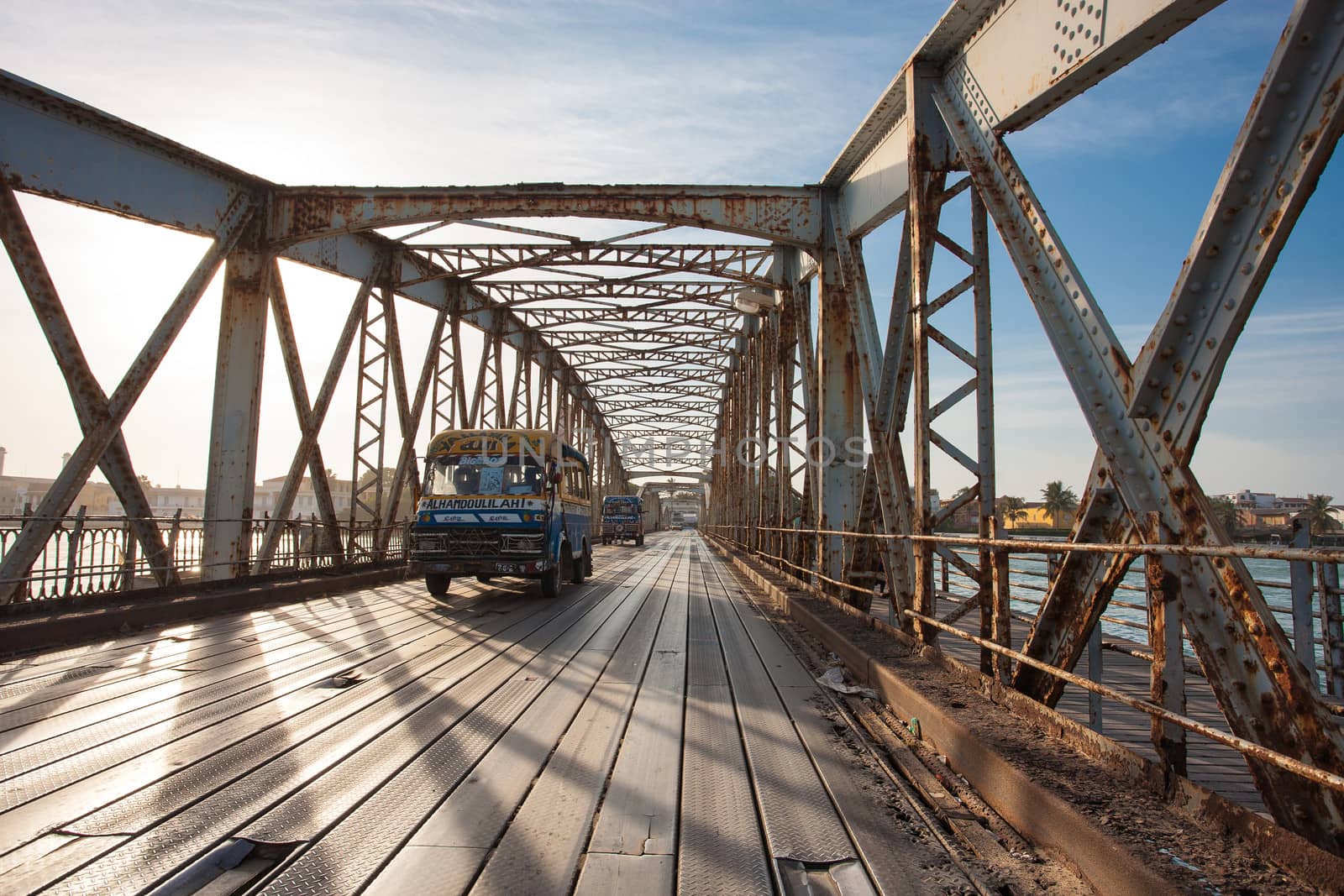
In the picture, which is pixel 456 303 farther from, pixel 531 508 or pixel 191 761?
pixel 191 761

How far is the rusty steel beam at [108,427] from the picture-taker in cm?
791

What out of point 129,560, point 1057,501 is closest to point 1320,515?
point 129,560

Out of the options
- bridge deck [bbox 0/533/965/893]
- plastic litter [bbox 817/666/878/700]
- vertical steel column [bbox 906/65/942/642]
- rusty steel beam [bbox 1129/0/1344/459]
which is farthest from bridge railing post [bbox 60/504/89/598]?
rusty steel beam [bbox 1129/0/1344/459]

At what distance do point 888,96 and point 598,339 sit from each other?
69.8ft

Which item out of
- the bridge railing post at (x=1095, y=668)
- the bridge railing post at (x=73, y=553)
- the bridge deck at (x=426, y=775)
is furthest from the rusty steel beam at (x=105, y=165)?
the bridge railing post at (x=1095, y=668)

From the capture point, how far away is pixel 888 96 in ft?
25.4

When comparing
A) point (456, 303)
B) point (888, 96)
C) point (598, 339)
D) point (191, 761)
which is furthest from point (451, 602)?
point (598, 339)

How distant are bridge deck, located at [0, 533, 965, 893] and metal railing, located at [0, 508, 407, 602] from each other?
6.79 ft

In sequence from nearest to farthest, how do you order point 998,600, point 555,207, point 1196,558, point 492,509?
point 1196,558 → point 998,600 → point 492,509 → point 555,207

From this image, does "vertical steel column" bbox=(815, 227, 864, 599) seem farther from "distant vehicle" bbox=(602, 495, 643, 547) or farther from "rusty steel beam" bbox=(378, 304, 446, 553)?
"distant vehicle" bbox=(602, 495, 643, 547)

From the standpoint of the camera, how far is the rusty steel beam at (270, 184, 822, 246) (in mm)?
11430

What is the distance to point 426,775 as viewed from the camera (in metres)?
3.59

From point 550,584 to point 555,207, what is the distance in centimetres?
561

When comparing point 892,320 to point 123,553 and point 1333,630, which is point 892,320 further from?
point 123,553
